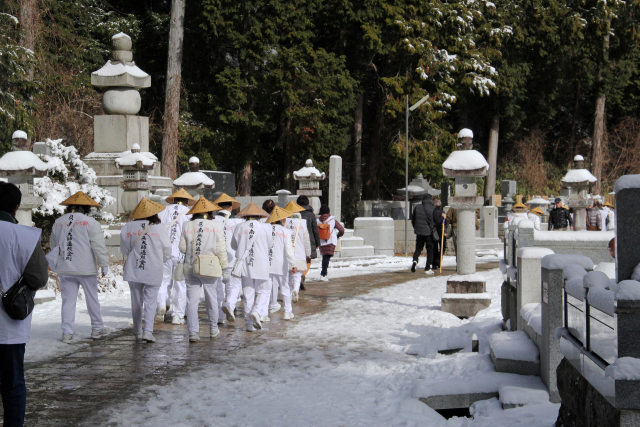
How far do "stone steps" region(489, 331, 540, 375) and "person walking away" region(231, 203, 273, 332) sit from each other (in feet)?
14.4

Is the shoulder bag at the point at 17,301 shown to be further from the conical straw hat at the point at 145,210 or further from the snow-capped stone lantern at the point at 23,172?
the snow-capped stone lantern at the point at 23,172

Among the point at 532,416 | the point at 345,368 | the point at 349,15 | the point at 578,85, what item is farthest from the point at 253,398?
the point at 578,85

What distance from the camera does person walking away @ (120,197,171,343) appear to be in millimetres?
10477

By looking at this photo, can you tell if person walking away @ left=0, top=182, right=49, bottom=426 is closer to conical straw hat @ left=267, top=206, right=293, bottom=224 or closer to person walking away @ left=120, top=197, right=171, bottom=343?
person walking away @ left=120, top=197, right=171, bottom=343

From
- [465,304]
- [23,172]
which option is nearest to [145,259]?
[23,172]

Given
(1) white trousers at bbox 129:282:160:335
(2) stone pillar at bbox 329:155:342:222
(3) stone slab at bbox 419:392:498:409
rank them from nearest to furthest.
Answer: (3) stone slab at bbox 419:392:498:409, (1) white trousers at bbox 129:282:160:335, (2) stone pillar at bbox 329:155:342:222

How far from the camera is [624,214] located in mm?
4453

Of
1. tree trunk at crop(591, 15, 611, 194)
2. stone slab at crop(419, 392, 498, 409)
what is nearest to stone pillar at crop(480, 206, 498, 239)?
tree trunk at crop(591, 15, 611, 194)

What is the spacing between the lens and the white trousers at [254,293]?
38.3 feet

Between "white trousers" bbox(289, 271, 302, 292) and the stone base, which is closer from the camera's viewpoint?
the stone base

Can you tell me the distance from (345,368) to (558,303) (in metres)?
2.88

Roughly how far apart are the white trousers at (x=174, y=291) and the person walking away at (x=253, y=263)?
107 cm

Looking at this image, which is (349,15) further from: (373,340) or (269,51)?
(373,340)

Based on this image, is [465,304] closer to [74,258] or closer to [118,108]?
[74,258]
